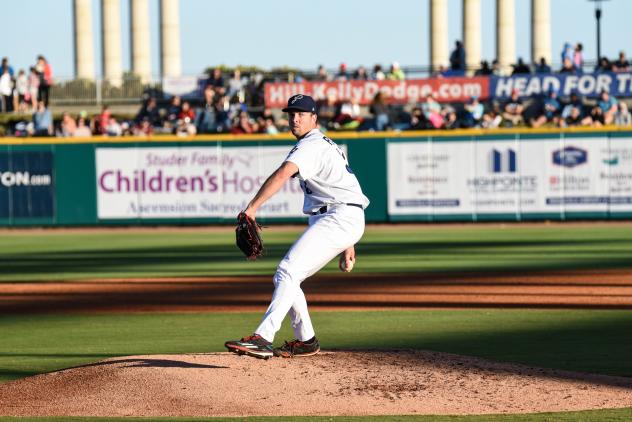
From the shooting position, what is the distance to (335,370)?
8398mm

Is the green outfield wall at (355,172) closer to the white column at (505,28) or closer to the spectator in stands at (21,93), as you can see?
the spectator in stands at (21,93)

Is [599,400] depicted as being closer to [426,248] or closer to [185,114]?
[426,248]

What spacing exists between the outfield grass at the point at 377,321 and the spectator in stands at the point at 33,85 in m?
14.8

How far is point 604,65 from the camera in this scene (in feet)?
116

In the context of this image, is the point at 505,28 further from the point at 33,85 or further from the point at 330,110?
the point at 33,85

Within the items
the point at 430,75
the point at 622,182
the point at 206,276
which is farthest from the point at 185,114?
the point at 206,276

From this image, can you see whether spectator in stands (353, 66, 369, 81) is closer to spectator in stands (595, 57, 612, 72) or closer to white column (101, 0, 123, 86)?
spectator in stands (595, 57, 612, 72)

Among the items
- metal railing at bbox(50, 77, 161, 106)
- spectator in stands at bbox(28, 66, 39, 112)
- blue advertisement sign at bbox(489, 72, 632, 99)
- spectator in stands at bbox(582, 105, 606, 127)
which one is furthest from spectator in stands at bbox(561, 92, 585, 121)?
metal railing at bbox(50, 77, 161, 106)

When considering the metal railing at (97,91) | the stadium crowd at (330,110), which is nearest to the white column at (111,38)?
the metal railing at (97,91)

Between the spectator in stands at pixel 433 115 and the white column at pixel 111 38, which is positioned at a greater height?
the white column at pixel 111 38

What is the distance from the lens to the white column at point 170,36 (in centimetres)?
5075

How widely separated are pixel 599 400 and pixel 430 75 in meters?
32.0

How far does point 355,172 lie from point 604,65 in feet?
36.7

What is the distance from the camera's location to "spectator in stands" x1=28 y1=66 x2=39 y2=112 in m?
38.2
